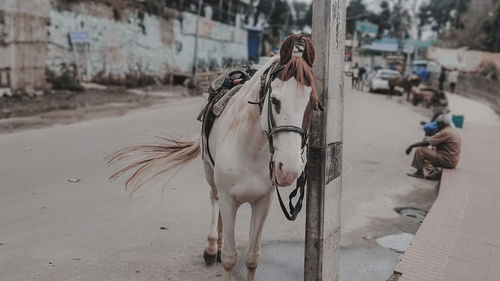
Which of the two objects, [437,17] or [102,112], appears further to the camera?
[437,17]

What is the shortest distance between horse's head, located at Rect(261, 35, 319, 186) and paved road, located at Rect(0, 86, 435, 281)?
180cm

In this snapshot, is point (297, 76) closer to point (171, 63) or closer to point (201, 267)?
point (201, 267)

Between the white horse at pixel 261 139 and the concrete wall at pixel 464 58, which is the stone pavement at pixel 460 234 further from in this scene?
the concrete wall at pixel 464 58

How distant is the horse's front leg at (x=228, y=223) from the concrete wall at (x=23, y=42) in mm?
13597

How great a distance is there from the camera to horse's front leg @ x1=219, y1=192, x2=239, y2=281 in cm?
319

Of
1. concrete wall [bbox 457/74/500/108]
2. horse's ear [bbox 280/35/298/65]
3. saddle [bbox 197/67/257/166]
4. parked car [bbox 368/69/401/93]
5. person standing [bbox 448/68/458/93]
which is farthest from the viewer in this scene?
person standing [bbox 448/68/458/93]

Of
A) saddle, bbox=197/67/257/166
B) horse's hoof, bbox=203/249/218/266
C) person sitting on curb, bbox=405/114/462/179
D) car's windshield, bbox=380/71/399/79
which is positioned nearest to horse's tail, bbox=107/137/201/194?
saddle, bbox=197/67/257/166

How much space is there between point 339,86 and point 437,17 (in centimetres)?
7538

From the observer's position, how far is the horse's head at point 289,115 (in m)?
2.43

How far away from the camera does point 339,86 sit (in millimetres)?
3146

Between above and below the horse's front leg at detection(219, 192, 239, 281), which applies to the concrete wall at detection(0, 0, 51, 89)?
above

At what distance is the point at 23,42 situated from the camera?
594 inches

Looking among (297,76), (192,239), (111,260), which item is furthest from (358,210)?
(297,76)

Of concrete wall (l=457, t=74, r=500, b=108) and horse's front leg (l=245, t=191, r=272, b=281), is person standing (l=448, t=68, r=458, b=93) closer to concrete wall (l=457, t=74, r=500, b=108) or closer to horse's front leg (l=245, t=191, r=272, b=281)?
concrete wall (l=457, t=74, r=500, b=108)
